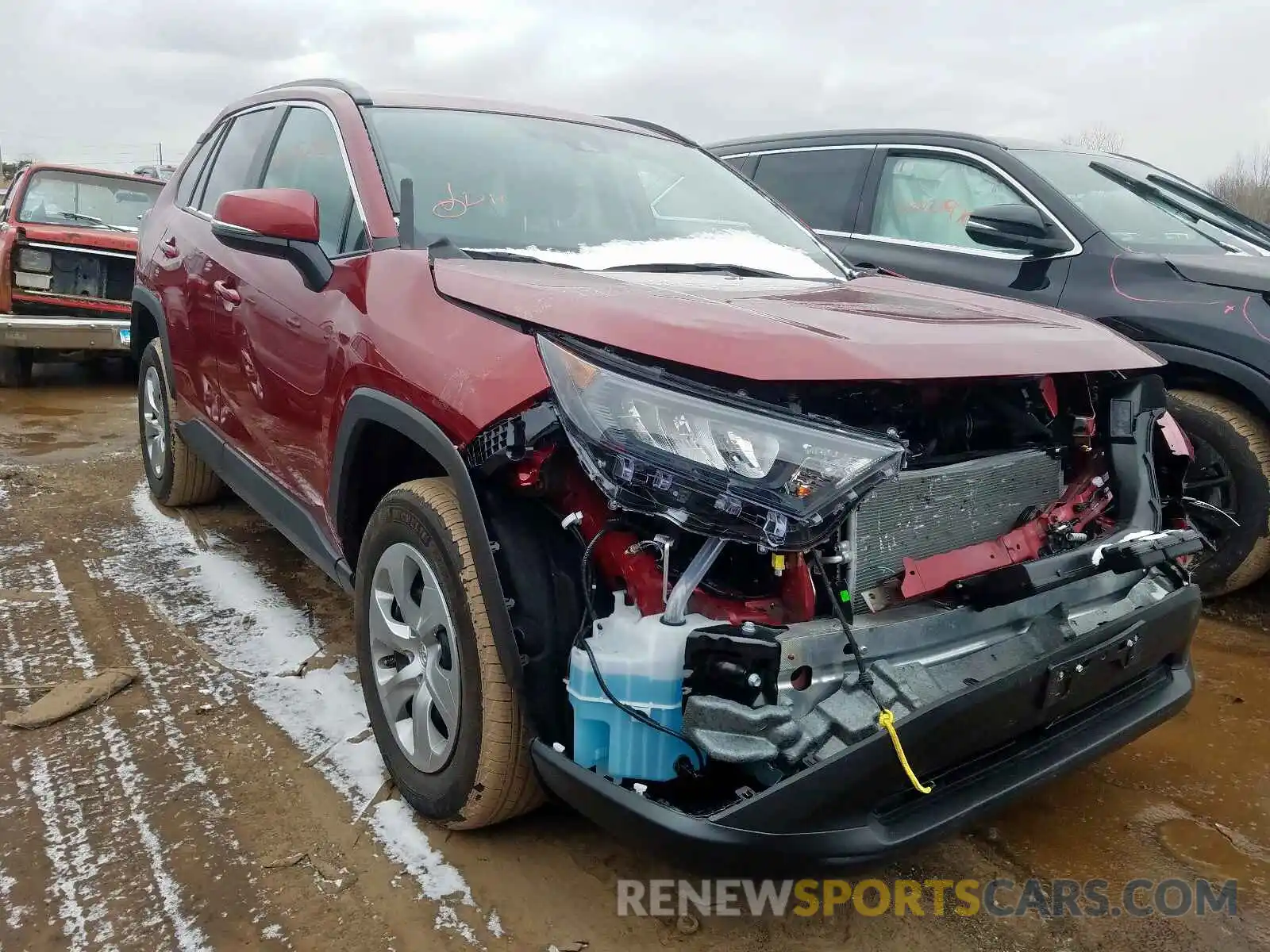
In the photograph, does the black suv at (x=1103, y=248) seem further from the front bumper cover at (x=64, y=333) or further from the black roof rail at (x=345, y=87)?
the front bumper cover at (x=64, y=333)

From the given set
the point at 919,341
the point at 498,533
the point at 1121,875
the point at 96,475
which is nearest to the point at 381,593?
the point at 498,533

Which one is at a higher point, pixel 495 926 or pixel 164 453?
pixel 164 453

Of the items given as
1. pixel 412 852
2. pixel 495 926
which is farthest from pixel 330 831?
pixel 495 926

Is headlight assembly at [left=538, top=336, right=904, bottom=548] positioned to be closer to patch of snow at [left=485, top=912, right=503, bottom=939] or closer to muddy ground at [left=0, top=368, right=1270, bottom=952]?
muddy ground at [left=0, top=368, right=1270, bottom=952]

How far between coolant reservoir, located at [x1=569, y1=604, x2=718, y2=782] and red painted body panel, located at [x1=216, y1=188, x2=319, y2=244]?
4.65ft

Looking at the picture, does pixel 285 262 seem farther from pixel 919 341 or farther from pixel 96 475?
pixel 96 475

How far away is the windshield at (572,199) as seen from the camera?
2.60 meters

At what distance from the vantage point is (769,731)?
1611 millimetres

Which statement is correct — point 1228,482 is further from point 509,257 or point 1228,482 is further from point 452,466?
point 452,466

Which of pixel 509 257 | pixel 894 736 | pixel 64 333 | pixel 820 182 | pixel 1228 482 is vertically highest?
pixel 820 182

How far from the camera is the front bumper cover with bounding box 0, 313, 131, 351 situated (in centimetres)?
721

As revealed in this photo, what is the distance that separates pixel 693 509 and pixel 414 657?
96 cm

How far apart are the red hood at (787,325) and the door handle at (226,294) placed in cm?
131

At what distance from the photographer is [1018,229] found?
12.8 feet
